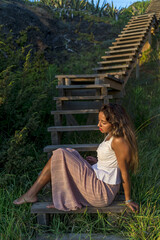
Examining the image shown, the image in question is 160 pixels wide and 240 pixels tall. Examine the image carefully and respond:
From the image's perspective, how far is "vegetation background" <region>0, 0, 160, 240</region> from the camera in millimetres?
2504

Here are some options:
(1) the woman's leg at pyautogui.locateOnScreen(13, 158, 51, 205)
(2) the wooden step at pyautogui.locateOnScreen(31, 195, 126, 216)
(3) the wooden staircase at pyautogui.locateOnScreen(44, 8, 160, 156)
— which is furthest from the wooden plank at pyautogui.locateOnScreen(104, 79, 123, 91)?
(2) the wooden step at pyautogui.locateOnScreen(31, 195, 126, 216)

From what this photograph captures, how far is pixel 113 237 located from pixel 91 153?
4.96ft

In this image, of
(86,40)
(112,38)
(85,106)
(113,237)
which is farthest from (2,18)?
(113,237)

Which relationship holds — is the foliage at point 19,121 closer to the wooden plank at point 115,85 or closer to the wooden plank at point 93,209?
the wooden plank at point 93,209

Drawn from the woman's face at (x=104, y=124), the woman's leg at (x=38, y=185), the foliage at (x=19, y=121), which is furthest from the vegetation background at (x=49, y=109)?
the woman's face at (x=104, y=124)

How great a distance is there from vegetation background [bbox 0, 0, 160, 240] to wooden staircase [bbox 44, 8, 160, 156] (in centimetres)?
28

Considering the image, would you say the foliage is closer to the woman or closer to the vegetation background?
the vegetation background

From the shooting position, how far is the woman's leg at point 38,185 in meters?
2.54

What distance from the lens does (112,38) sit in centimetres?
1031

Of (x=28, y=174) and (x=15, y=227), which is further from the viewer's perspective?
(x=28, y=174)

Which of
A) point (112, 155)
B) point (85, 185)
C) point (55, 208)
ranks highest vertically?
point (112, 155)

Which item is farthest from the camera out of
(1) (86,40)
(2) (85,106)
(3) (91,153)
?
(1) (86,40)

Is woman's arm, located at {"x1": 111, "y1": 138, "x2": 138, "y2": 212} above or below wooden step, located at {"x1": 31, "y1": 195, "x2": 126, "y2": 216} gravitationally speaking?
above

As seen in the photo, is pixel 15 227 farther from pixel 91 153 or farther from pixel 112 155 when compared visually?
pixel 91 153
